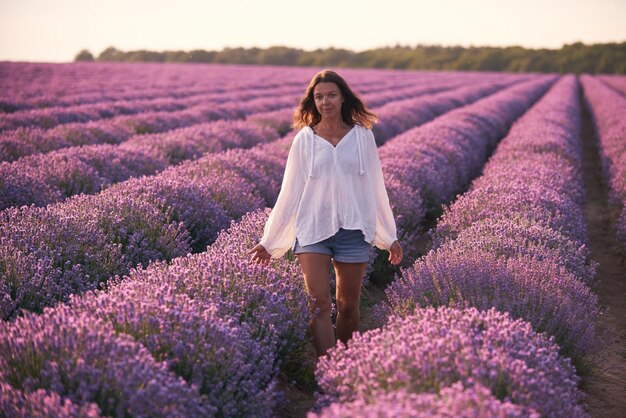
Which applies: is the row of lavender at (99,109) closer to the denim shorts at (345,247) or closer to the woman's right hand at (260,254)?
the woman's right hand at (260,254)

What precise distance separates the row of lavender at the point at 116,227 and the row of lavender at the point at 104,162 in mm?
738

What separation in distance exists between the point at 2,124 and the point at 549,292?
354 inches

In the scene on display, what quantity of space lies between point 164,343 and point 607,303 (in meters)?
4.21

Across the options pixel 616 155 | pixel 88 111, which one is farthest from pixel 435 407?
pixel 88 111

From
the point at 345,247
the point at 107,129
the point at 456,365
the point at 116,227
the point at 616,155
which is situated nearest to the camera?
the point at 456,365

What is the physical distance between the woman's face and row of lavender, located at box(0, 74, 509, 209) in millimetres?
3462

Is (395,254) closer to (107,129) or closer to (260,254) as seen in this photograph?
(260,254)

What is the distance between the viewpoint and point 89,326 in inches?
89.1

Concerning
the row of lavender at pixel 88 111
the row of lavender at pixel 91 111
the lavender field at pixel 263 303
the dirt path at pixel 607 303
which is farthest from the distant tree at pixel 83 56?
the dirt path at pixel 607 303

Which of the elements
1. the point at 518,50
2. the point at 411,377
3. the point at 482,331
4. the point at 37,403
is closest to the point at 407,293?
the point at 482,331

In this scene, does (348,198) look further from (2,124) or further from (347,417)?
(2,124)

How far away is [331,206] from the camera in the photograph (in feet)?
9.78

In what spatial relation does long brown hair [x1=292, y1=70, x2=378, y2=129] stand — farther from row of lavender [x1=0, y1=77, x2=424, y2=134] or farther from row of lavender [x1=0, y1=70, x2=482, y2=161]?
row of lavender [x1=0, y1=77, x2=424, y2=134]

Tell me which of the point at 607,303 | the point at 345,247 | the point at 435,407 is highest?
the point at 345,247
